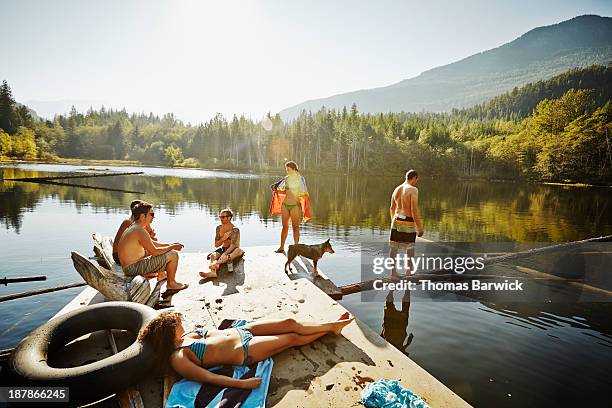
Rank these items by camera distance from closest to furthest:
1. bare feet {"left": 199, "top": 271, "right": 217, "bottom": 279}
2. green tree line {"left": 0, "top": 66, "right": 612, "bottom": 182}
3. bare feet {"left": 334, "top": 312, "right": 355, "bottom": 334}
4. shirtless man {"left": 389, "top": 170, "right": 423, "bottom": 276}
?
1. bare feet {"left": 334, "top": 312, "right": 355, "bottom": 334}
2. bare feet {"left": 199, "top": 271, "right": 217, "bottom": 279}
3. shirtless man {"left": 389, "top": 170, "right": 423, "bottom": 276}
4. green tree line {"left": 0, "top": 66, "right": 612, "bottom": 182}

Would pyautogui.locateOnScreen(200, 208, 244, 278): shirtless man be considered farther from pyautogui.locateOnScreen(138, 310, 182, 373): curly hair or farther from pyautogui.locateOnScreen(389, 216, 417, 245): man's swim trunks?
pyautogui.locateOnScreen(389, 216, 417, 245): man's swim trunks

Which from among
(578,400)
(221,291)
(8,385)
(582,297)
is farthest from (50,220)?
(582,297)

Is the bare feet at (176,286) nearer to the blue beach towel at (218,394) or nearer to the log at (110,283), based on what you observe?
the log at (110,283)

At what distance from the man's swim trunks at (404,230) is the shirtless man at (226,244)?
426 cm

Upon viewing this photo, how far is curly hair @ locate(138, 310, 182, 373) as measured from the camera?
3.79 metres

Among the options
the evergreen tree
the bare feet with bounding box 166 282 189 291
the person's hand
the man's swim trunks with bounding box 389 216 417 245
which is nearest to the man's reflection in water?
the man's swim trunks with bounding box 389 216 417 245

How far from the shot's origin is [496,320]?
812 cm

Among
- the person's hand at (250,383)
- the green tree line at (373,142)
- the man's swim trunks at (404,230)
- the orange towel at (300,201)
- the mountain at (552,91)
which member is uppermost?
the mountain at (552,91)

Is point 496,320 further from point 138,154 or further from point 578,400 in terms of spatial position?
point 138,154

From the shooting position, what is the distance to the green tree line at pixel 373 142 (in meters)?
67.6

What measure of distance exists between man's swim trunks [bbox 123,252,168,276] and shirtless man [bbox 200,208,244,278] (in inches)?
58.8

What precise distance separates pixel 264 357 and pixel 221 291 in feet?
9.11

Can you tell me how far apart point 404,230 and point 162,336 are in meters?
6.55

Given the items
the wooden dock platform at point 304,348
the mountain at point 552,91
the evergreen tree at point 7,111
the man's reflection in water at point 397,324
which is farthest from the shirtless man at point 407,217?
the mountain at point 552,91
